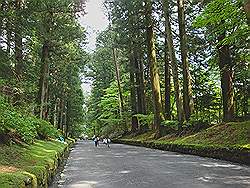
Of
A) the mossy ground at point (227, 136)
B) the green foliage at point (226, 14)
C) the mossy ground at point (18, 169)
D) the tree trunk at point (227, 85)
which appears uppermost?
the green foliage at point (226, 14)

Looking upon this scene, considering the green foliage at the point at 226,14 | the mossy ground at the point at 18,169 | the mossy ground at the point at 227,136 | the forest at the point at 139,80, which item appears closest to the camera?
the mossy ground at the point at 18,169

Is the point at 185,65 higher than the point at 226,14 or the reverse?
the reverse

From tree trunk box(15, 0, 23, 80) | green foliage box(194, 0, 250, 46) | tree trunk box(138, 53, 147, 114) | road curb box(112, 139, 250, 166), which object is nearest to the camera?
road curb box(112, 139, 250, 166)

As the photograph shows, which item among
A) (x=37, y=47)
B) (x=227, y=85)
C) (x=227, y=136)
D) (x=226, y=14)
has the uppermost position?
(x=37, y=47)

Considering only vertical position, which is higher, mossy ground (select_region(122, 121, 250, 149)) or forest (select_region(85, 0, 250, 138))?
forest (select_region(85, 0, 250, 138))

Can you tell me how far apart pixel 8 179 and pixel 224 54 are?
52.8ft

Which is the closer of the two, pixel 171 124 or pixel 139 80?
pixel 171 124

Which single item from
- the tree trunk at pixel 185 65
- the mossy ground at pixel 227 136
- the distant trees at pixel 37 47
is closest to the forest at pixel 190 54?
the tree trunk at pixel 185 65

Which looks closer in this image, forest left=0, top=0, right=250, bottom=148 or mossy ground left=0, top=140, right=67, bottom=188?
mossy ground left=0, top=140, right=67, bottom=188

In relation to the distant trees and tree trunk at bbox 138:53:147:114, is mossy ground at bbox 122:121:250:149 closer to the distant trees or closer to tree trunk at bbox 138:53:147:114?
the distant trees

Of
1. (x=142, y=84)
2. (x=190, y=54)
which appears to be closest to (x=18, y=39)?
(x=190, y=54)

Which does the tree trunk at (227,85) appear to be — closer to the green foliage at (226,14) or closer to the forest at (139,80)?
the forest at (139,80)

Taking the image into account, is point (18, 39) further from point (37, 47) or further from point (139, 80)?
point (139, 80)

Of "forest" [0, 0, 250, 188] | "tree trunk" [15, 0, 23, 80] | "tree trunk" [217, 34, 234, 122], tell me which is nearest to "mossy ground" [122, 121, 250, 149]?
"forest" [0, 0, 250, 188]
